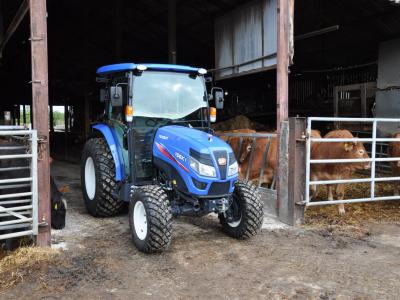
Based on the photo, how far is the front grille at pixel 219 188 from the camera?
16.1ft

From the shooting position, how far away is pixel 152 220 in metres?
4.68

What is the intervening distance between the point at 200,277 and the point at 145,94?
101 inches

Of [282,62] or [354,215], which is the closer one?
[282,62]

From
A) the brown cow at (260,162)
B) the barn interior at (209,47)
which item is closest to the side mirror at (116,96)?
the brown cow at (260,162)

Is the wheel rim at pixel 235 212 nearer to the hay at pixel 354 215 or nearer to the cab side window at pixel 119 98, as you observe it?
the hay at pixel 354 215

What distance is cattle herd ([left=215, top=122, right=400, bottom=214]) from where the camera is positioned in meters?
6.86

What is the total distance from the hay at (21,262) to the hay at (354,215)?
141 inches

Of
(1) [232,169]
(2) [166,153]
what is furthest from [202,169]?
(2) [166,153]

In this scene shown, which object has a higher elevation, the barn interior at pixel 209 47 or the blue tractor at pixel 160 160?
the barn interior at pixel 209 47

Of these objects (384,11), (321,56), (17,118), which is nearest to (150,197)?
(384,11)

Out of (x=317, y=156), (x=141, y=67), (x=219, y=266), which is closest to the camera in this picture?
(x=219, y=266)

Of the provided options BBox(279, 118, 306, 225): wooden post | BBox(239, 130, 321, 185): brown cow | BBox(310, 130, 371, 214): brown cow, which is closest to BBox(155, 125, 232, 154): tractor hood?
BBox(279, 118, 306, 225): wooden post

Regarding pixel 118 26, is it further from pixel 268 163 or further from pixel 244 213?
pixel 244 213

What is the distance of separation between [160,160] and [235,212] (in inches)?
46.0
